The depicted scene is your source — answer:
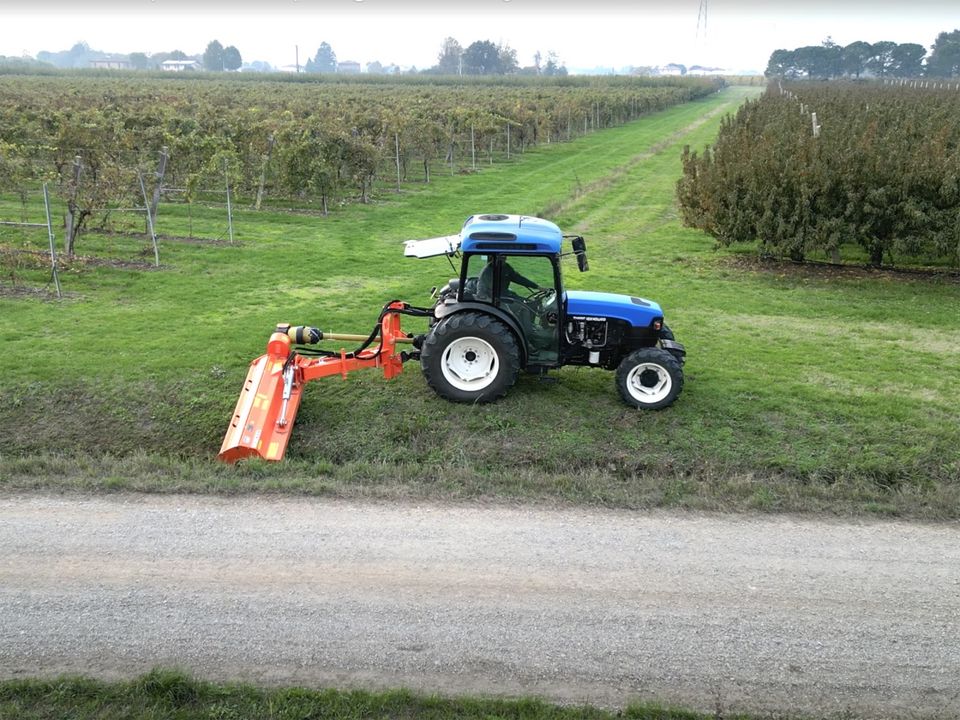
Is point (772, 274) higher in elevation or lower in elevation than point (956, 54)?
lower

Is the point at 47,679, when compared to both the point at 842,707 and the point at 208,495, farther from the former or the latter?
the point at 842,707

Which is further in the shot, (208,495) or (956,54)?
(956,54)

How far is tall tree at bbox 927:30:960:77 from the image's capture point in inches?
4702

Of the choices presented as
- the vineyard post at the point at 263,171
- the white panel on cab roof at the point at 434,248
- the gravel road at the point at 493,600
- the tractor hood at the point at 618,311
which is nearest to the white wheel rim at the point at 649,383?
the tractor hood at the point at 618,311

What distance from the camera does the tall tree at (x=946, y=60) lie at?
11944 cm

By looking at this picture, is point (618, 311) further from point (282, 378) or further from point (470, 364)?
point (282, 378)

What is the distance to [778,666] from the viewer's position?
571 centimetres

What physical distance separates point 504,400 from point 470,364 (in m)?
0.63

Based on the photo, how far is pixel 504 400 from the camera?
9992 mm


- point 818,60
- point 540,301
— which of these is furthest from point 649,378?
point 818,60

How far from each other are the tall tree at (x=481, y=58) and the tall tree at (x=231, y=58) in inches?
1919

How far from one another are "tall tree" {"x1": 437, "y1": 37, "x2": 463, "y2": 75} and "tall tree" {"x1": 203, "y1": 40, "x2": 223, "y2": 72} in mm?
43211

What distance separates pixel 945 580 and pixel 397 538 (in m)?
4.74

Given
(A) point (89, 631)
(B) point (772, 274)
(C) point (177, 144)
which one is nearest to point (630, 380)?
(A) point (89, 631)
